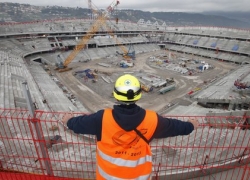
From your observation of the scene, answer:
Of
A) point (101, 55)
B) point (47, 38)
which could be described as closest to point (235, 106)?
point (101, 55)

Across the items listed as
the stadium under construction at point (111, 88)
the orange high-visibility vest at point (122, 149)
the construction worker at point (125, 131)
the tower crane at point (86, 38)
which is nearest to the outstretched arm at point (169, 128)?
the construction worker at point (125, 131)

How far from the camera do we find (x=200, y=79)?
4019cm

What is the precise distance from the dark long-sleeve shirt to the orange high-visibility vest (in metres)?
0.08

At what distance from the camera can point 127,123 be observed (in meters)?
2.88

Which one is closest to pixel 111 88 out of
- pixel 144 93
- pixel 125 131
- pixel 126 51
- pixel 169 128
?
pixel 144 93

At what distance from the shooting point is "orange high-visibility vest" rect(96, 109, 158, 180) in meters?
2.96

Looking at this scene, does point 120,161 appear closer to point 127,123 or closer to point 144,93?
point 127,123

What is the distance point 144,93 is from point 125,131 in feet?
98.2

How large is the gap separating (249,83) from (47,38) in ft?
175

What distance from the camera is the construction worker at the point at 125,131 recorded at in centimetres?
294

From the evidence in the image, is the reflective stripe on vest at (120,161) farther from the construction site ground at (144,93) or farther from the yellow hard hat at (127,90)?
the construction site ground at (144,93)

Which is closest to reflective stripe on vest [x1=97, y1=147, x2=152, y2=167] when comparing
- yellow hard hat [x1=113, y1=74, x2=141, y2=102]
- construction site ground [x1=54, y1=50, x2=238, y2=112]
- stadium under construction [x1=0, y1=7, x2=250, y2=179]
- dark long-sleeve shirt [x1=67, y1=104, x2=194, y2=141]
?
dark long-sleeve shirt [x1=67, y1=104, x2=194, y2=141]

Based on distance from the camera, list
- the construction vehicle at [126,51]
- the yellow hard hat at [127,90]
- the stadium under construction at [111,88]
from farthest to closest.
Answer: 1. the construction vehicle at [126,51]
2. the stadium under construction at [111,88]
3. the yellow hard hat at [127,90]

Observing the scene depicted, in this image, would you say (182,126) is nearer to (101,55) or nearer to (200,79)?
(200,79)
